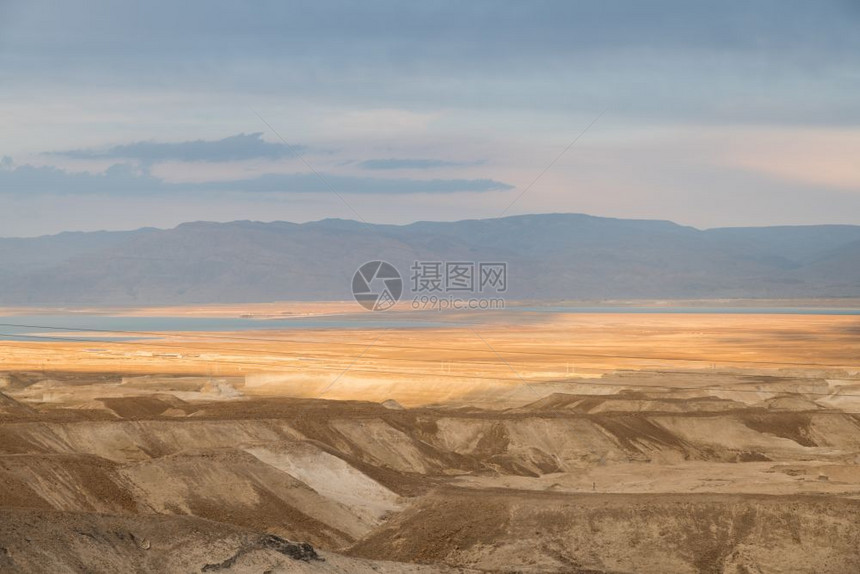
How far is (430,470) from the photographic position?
4444cm

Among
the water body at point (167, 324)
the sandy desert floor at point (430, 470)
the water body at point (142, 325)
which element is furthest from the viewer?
the water body at point (167, 324)

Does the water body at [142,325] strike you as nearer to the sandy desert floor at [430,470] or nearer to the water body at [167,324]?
the water body at [167,324]

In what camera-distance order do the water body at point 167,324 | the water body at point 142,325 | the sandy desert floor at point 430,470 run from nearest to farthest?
the sandy desert floor at point 430,470, the water body at point 142,325, the water body at point 167,324

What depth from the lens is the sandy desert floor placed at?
2494 centimetres

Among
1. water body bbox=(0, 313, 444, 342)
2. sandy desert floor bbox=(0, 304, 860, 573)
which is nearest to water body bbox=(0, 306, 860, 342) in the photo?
water body bbox=(0, 313, 444, 342)

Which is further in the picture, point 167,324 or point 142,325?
point 167,324

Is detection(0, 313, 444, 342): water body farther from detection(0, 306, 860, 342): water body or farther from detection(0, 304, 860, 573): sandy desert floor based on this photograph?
detection(0, 304, 860, 573): sandy desert floor

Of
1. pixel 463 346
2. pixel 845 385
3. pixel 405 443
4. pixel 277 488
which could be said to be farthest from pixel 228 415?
pixel 463 346

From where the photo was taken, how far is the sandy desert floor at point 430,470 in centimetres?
2494

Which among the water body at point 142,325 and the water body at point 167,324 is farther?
the water body at point 167,324

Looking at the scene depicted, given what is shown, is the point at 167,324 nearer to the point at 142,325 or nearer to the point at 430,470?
the point at 142,325

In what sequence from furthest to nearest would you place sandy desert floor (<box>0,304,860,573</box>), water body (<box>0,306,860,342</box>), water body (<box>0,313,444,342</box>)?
water body (<box>0,306,860,342</box>) → water body (<box>0,313,444,342</box>) → sandy desert floor (<box>0,304,860,573</box>)

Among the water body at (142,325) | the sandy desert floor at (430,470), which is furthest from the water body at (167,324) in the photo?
the sandy desert floor at (430,470)

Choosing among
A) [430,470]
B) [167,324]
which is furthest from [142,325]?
[430,470]
